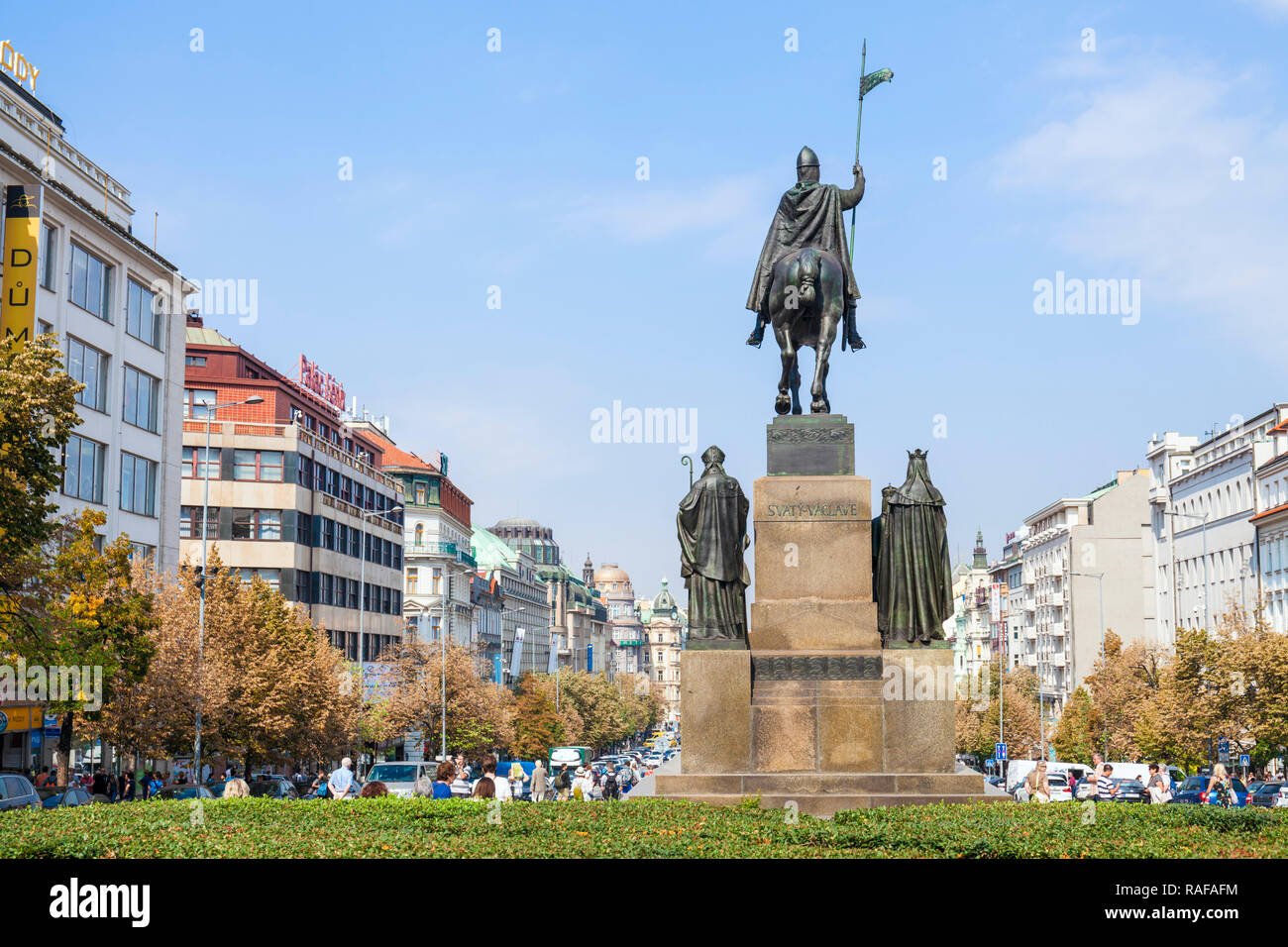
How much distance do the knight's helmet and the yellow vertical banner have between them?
35456 millimetres

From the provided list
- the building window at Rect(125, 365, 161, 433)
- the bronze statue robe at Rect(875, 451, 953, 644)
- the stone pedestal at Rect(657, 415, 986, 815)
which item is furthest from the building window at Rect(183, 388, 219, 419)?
the bronze statue robe at Rect(875, 451, 953, 644)

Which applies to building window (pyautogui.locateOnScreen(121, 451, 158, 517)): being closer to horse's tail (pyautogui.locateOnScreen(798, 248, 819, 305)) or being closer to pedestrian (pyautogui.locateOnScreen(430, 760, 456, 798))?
pedestrian (pyautogui.locateOnScreen(430, 760, 456, 798))

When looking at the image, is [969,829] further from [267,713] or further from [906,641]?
[267,713]

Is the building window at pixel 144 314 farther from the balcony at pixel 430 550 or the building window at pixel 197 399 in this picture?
the balcony at pixel 430 550

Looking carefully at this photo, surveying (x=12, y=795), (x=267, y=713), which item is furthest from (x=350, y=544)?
(x=12, y=795)

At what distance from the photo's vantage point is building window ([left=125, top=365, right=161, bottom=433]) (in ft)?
190

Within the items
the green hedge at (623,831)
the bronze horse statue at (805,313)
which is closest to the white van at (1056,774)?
the bronze horse statue at (805,313)

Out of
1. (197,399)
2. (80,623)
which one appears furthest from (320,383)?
(80,623)

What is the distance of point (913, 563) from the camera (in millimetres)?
17094

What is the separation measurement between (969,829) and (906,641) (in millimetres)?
5172

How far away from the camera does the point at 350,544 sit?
8931cm

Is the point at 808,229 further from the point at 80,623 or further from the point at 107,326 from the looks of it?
the point at 107,326

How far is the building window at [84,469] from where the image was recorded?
51906 mm
